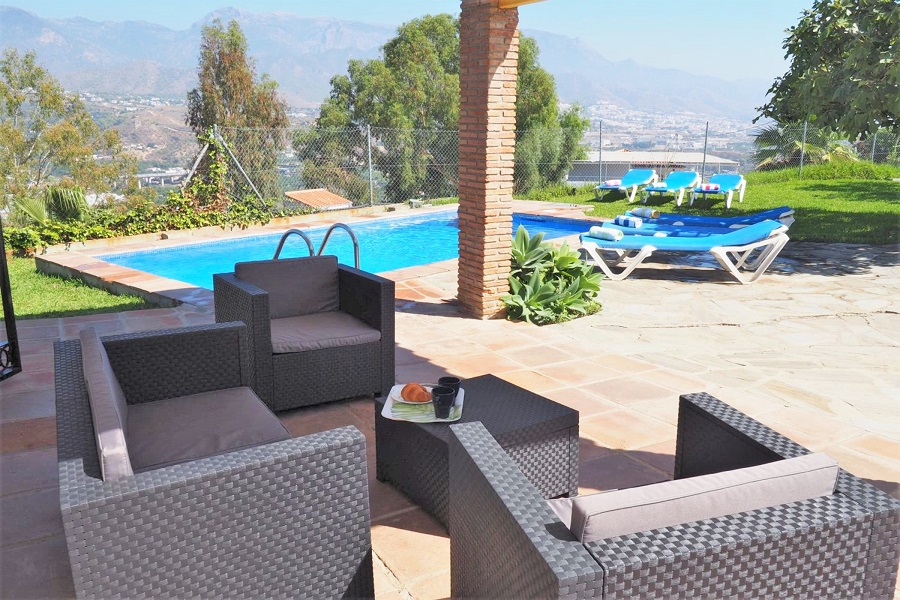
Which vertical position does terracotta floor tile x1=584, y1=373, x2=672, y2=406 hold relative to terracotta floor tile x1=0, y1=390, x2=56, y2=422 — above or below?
above

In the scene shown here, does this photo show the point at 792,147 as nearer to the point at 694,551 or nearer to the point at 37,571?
the point at 694,551

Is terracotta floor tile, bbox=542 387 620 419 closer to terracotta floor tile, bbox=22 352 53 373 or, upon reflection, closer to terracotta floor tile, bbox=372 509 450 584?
terracotta floor tile, bbox=372 509 450 584

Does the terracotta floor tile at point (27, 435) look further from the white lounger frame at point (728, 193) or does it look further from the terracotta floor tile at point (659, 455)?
the white lounger frame at point (728, 193)

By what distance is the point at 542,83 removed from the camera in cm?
2123

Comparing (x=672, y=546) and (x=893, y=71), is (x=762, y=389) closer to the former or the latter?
(x=672, y=546)

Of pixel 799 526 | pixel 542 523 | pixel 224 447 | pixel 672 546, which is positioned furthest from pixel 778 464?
pixel 224 447

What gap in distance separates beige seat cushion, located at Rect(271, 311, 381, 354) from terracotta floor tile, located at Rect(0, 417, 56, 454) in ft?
3.54

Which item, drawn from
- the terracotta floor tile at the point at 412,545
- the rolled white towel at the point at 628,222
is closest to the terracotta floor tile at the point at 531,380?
the terracotta floor tile at the point at 412,545

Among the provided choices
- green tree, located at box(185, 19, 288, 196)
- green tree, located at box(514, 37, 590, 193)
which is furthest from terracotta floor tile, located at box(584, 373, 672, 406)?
green tree, located at box(185, 19, 288, 196)

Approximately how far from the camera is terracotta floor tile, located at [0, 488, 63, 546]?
8.39ft

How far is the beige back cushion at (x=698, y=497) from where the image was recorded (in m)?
1.46

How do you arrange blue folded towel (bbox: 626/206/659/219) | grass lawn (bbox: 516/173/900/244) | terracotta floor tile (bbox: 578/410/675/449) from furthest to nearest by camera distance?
grass lawn (bbox: 516/173/900/244)
blue folded towel (bbox: 626/206/659/219)
terracotta floor tile (bbox: 578/410/675/449)

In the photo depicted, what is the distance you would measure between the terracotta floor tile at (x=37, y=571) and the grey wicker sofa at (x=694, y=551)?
1333mm

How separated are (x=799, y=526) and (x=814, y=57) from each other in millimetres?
8322
